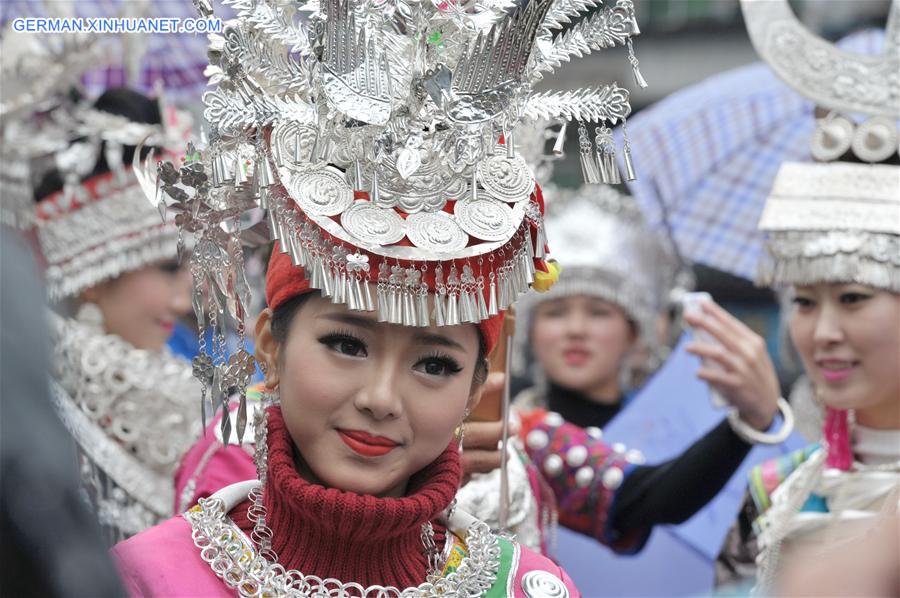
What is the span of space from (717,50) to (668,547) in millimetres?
11841

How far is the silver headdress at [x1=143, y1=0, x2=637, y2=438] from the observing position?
6.47 ft

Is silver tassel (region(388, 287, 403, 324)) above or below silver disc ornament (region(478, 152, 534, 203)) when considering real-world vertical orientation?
below

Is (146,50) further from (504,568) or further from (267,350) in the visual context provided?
(504,568)

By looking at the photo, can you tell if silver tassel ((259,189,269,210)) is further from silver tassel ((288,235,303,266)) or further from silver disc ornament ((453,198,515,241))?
silver disc ornament ((453,198,515,241))

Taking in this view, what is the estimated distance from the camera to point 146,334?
4316mm

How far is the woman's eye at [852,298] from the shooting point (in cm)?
347

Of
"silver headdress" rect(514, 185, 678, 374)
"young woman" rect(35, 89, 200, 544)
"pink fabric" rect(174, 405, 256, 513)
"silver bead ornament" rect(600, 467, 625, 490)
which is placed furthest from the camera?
"silver headdress" rect(514, 185, 678, 374)

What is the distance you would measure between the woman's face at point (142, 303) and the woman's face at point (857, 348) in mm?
2144

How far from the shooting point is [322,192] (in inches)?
78.2

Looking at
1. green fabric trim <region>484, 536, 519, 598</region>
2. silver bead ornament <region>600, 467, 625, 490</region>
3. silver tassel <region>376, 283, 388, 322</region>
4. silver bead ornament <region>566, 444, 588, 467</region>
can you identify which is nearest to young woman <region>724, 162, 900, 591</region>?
silver bead ornament <region>600, 467, 625, 490</region>

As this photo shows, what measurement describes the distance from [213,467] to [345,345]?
1.09m

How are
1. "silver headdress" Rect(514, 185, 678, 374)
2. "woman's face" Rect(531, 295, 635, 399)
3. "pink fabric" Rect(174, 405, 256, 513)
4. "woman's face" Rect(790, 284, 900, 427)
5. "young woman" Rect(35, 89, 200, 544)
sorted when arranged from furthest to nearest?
"silver headdress" Rect(514, 185, 678, 374)
"woman's face" Rect(531, 295, 635, 399)
"young woman" Rect(35, 89, 200, 544)
"woman's face" Rect(790, 284, 900, 427)
"pink fabric" Rect(174, 405, 256, 513)

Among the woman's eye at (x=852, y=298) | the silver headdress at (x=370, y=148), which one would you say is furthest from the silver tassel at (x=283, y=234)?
the woman's eye at (x=852, y=298)

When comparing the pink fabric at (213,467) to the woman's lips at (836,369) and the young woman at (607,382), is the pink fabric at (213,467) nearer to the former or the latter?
the young woman at (607,382)
